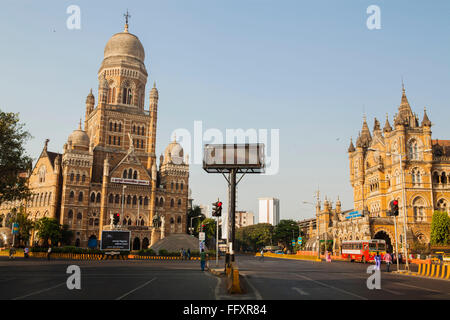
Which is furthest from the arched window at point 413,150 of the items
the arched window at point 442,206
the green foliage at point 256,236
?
the green foliage at point 256,236

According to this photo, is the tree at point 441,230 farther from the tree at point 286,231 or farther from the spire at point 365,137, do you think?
the tree at point 286,231

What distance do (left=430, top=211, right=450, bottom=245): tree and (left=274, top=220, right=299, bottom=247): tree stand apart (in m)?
51.7

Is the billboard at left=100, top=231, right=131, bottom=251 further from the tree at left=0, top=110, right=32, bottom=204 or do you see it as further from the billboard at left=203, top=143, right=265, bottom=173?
the billboard at left=203, top=143, right=265, bottom=173

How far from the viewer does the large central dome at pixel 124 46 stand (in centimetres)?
8688

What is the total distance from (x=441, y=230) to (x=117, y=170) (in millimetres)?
54571

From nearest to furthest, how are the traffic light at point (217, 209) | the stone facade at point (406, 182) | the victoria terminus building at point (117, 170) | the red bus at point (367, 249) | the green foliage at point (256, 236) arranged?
the traffic light at point (217, 209) → the red bus at point (367, 249) → the stone facade at point (406, 182) → the victoria terminus building at point (117, 170) → the green foliage at point (256, 236)

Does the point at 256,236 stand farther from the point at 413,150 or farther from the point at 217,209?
the point at 217,209

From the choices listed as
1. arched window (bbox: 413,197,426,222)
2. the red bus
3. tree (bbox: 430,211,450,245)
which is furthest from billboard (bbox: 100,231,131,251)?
arched window (bbox: 413,197,426,222)

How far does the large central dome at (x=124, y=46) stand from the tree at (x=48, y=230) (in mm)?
37213

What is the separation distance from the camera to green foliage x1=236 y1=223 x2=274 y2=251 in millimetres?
115875

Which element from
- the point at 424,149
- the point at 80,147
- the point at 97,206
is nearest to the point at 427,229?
the point at 424,149
